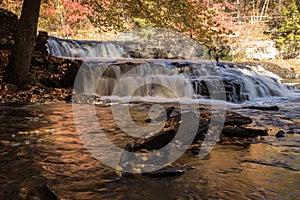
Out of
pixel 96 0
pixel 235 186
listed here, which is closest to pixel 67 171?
pixel 235 186

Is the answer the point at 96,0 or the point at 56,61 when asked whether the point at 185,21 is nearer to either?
the point at 96,0

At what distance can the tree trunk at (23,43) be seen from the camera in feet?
26.0

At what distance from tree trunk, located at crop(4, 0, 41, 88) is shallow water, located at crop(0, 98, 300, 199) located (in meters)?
3.65

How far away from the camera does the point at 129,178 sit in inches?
122

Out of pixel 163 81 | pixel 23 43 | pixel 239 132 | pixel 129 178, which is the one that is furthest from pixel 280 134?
pixel 163 81

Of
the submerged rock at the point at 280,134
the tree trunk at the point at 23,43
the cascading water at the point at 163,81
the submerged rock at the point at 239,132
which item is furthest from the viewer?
the cascading water at the point at 163,81

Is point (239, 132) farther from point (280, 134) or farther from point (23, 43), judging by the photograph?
point (23, 43)

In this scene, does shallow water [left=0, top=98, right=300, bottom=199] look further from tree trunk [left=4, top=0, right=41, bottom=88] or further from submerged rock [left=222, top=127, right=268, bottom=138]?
tree trunk [left=4, top=0, right=41, bottom=88]

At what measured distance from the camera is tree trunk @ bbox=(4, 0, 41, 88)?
793cm

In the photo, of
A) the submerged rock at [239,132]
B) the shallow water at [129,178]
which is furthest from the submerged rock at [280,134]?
the submerged rock at [239,132]

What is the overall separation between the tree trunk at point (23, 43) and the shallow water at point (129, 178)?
3.65 metres

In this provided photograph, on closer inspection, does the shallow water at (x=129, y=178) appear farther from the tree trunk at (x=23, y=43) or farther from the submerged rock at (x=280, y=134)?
the tree trunk at (x=23, y=43)

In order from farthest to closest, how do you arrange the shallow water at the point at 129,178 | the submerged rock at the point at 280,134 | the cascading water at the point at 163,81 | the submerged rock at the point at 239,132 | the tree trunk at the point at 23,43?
the cascading water at the point at 163,81 < the tree trunk at the point at 23,43 < the submerged rock at the point at 280,134 < the submerged rock at the point at 239,132 < the shallow water at the point at 129,178

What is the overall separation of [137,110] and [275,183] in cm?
473
